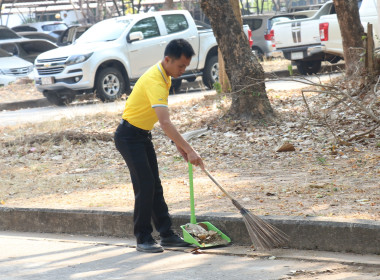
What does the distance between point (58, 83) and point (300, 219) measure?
1184 centimetres

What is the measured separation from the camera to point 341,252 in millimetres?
5305

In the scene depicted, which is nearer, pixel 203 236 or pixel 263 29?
pixel 203 236

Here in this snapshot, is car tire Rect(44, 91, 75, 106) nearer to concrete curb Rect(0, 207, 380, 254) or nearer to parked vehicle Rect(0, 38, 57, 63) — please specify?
parked vehicle Rect(0, 38, 57, 63)

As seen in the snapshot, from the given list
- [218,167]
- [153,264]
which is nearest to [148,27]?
[218,167]

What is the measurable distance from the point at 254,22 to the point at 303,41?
9.07m

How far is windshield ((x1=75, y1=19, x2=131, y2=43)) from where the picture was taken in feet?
56.5

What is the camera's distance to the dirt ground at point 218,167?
259 inches

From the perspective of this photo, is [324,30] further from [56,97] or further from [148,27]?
[56,97]

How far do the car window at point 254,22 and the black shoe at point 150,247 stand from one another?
2199 centimetres

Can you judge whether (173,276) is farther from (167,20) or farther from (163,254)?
(167,20)

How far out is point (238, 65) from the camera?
422 inches

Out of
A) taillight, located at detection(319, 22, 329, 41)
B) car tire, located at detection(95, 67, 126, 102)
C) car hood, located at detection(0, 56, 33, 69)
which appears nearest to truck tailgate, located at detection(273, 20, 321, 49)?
taillight, located at detection(319, 22, 329, 41)

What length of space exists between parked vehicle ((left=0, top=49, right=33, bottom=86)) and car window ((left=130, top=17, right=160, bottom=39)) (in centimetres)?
519

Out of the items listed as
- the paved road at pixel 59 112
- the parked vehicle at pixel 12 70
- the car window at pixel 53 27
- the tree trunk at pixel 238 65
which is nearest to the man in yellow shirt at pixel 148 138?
the tree trunk at pixel 238 65
